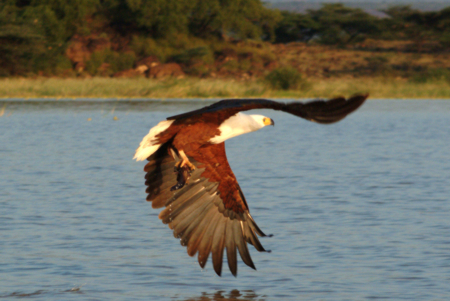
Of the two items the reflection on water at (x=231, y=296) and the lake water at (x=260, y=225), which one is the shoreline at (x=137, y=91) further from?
the reflection on water at (x=231, y=296)

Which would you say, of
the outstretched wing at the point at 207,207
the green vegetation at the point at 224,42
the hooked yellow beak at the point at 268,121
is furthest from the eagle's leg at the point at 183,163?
the green vegetation at the point at 224,42

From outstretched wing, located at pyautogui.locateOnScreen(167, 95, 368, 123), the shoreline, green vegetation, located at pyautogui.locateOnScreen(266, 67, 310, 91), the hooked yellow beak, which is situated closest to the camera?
outstretched wing, located at pyautogui.locateOnScreen(167, 95, 368, 123)

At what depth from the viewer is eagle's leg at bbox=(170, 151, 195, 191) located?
7.04 meters

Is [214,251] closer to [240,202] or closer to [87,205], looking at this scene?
[240,202]

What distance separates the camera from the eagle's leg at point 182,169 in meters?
7.04

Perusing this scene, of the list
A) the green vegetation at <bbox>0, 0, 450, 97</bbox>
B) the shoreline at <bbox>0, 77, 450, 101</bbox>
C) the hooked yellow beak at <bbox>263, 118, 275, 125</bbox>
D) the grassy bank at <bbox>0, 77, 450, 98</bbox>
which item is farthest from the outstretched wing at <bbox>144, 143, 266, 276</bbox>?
the green vegetation at <bbox>0, 0, 450, 97</bbox>

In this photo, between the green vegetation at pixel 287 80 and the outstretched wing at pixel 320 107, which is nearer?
the outstretched wing at pixel 320 107

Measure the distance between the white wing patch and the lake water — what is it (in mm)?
1130

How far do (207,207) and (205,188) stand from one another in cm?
19

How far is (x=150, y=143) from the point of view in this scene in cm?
712

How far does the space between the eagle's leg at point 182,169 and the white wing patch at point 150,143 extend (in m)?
0.29

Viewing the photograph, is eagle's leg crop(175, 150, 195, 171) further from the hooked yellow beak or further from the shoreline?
the shoreline

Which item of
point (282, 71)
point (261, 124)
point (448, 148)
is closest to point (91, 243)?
point (261, 124)

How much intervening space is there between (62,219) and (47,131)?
45.5ft
